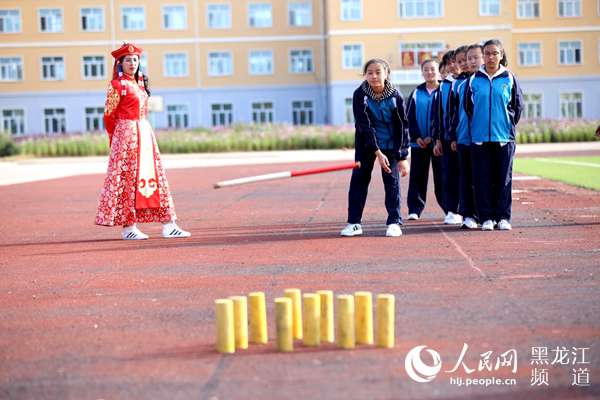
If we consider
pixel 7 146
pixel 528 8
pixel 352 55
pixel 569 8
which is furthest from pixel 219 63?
pixel 7 146

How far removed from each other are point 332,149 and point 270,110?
21.4 metres

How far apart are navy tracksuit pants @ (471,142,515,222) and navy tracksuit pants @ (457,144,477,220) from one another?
218 millimetres

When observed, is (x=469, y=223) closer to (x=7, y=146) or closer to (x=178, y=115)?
(x=7, y=146)

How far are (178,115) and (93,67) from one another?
5.92 meters

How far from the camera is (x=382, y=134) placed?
1278 cm

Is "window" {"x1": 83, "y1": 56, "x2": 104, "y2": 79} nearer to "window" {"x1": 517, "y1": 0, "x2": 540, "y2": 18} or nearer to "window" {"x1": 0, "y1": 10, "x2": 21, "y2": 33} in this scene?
"window" {"x1": 0, "y1": 10, "x2": 21, "y2": 33}

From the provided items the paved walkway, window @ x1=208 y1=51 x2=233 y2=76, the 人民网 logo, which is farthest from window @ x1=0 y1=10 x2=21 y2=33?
the 人民网 logo

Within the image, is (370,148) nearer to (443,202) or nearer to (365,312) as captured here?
(443,202)

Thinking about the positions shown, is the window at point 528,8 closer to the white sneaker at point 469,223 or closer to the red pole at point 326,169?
the white sneaker at point 469,223

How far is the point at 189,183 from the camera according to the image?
2672 cm

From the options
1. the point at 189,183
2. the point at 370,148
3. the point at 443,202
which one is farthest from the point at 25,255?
the point at 189,183

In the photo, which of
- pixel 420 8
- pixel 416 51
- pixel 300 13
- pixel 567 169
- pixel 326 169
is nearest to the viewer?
pixel 326 169

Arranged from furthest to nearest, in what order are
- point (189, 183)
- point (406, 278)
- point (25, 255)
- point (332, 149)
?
point (332, 149)
point (189, 183)
point (25, 255)
point (406, 278)

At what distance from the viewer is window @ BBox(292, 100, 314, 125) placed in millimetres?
71438
